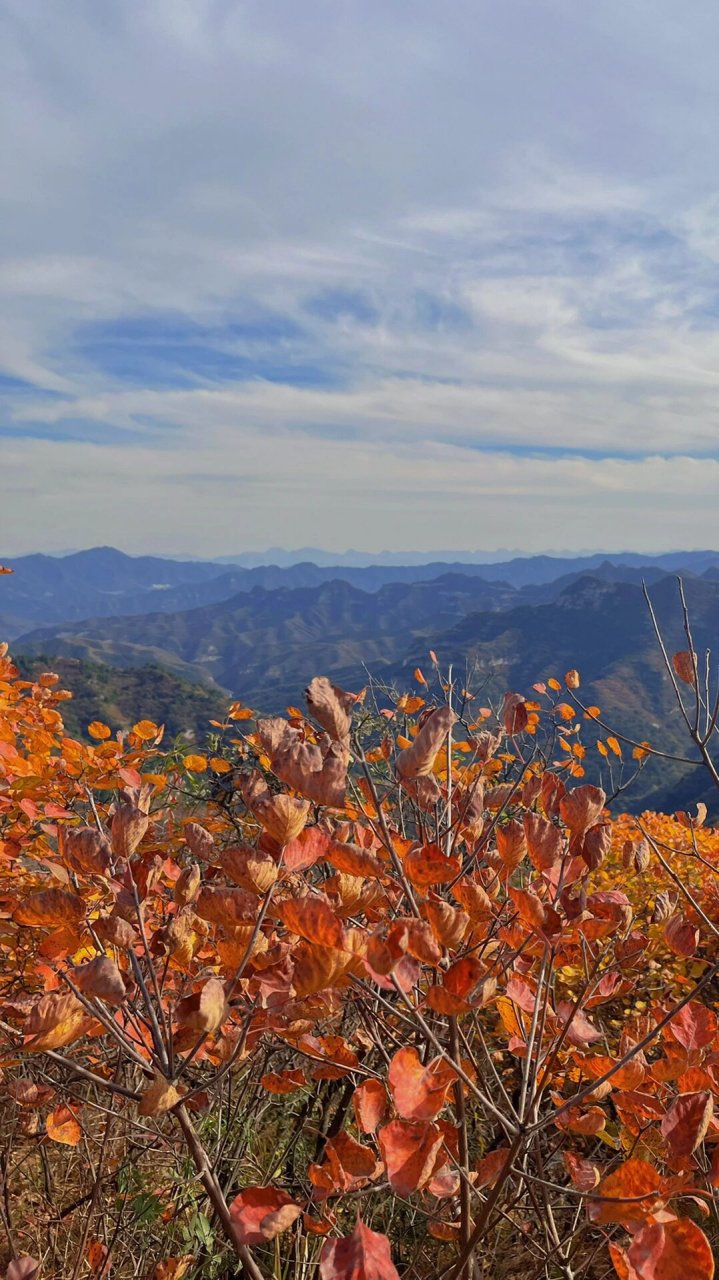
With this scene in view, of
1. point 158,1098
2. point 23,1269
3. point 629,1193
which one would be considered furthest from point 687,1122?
point 23,1269

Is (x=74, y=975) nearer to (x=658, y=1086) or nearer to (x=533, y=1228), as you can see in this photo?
(x=658, y=1086)

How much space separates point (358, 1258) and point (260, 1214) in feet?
1.22

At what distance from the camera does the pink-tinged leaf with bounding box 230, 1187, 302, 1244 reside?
4.50 feet

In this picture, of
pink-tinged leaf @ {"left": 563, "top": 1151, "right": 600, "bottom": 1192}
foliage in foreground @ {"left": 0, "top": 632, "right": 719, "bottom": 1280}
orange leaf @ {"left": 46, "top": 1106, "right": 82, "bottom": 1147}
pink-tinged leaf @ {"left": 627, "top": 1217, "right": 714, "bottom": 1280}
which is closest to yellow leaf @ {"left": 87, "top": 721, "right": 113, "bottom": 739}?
foliage in foreground @ {"left": 0, "top": 632, "right": 719, "bottom": 1280}

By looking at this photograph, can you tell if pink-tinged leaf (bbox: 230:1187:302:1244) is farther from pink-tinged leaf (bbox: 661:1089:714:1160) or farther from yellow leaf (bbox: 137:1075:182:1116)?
pink-tinged leaf (bbox: 661:1089:714:1160)

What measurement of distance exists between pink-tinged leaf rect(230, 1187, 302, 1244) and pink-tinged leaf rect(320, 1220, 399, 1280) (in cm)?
20

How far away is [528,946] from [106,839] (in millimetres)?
1031

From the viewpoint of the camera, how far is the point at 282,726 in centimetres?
137

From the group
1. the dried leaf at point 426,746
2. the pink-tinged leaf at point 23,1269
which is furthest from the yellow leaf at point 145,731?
the dried leaf at point 426,746

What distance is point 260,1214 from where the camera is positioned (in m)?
1.44

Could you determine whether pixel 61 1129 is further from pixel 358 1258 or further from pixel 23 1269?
pixel 358 1258

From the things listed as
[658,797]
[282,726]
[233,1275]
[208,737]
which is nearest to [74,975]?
[282,726]

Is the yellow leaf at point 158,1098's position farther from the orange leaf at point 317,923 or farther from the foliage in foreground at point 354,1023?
the orange leaf at point 317,923

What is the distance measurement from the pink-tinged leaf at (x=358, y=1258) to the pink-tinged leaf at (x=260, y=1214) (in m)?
0.20
